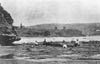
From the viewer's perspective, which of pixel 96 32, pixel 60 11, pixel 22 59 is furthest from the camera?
pixel 96 32

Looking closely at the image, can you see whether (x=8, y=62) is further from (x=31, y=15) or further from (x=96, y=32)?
(x=96, y=32)

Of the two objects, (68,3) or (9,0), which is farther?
(68,3)

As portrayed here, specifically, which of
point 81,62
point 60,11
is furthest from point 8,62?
point 60,11

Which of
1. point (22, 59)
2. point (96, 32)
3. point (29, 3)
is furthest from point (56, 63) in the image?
point (96, 32)

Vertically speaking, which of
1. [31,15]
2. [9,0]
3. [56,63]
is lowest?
→ [56,63]

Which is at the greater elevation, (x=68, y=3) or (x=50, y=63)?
(x=68, y=3)

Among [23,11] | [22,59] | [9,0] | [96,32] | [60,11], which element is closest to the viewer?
[22,59]

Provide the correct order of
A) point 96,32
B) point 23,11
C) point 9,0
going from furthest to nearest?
point 96,32 < point 23,11 < point 9,0

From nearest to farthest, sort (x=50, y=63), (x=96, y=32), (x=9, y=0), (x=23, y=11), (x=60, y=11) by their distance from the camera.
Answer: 1. (x=50, y=63)
2. (x=9, y=0)
3. (x=23, y=11)
4. (x=60, y=11)
5. (x=96, y=32)

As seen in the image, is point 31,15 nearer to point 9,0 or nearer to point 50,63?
point 9,0
